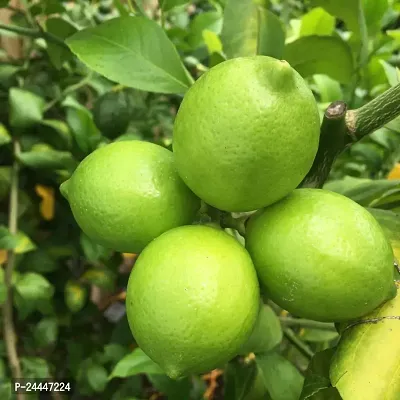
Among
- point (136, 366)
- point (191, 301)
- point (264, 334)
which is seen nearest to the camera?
point (191, 301)

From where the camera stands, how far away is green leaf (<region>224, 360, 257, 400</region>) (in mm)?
717

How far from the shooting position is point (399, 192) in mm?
550

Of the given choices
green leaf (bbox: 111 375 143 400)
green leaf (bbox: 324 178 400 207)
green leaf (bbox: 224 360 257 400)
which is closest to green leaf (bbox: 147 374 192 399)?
green leaf (bbox: 224 360 257 400)

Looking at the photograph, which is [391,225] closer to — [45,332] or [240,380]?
[240,380]

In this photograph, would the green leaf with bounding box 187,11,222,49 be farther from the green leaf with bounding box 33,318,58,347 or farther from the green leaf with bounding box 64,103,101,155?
the green leaf with bounding box 33,318,58,347

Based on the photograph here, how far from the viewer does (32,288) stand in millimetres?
841

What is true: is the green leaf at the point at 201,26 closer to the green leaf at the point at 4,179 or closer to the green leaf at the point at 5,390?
the green leaf at the point at 4,179

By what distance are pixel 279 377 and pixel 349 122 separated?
30cm

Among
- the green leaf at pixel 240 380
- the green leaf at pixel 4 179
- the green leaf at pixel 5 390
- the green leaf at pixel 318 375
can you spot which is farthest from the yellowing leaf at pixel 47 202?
the green leaf at pixel 318 375

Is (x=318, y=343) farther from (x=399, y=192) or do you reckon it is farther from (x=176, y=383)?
(x=399, y=192)

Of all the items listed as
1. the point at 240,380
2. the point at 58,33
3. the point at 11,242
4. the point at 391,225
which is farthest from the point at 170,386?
the point at 58,33

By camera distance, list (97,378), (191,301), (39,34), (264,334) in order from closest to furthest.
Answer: (191,301), (264,334), (39,34), (97,378)

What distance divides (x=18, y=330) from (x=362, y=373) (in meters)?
0.79

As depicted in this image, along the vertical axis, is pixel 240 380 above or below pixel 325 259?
below
